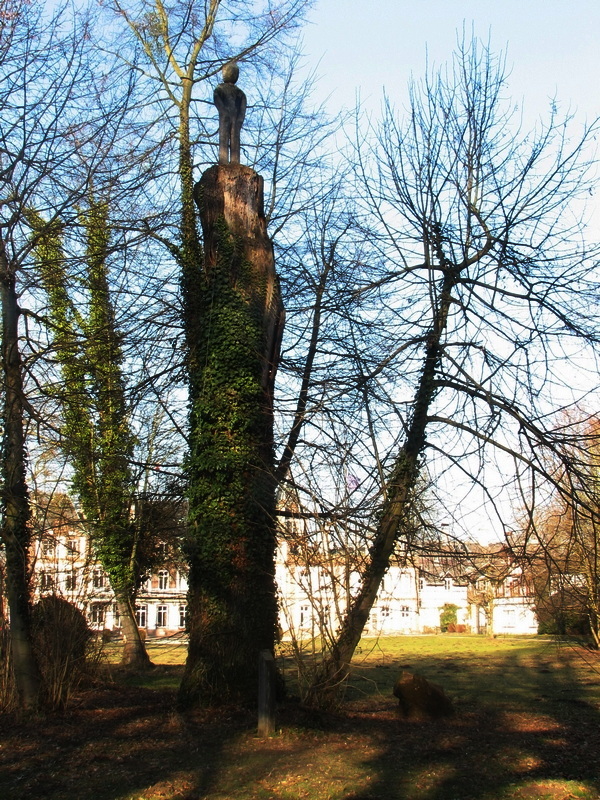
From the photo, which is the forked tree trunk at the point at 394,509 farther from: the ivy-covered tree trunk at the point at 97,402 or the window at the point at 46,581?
the ivy-covered tree trunk at the point at 97,402

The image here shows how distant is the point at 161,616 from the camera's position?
47.4 meters

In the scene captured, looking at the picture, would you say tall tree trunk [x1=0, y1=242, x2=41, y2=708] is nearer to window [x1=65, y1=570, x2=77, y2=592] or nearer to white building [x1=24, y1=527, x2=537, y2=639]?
white building [x1=24, y1=527, x2=537, y2=639]

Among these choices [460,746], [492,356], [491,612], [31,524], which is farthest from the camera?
[491,612]

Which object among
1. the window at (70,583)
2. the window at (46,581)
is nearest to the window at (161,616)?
the window at (70,583)

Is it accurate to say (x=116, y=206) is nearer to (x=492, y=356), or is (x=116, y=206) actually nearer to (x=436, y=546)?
(x=492, y=356)

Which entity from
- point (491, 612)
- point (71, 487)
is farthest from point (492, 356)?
point (491, 612)

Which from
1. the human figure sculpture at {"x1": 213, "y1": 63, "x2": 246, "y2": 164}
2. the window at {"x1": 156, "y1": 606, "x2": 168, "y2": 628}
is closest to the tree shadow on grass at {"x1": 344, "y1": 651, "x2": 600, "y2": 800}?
the human figure sculpture at {"x1": 213, "y1": 63, "x2": 246, "y2": 164}

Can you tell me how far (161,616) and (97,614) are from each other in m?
37.7

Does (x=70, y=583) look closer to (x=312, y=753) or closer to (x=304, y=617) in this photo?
(x=304, y=617)

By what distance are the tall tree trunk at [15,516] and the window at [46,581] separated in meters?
0.38

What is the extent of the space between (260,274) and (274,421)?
207cm

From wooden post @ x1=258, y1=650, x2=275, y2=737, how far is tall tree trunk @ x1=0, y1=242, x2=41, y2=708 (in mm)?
3304

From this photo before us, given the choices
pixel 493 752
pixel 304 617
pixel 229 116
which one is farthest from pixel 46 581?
pixel 229 116

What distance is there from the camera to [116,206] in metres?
11.1
